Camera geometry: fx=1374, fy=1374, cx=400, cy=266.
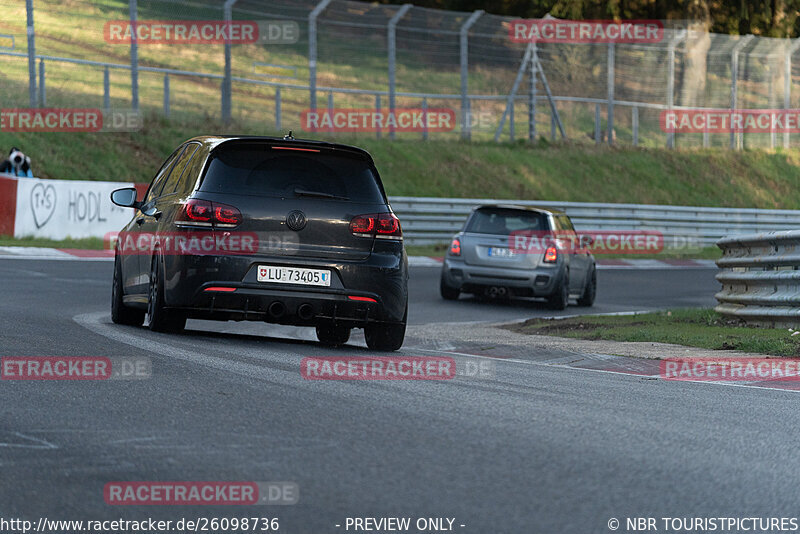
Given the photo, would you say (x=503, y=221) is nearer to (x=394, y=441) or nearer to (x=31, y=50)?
(x=31, y=50)

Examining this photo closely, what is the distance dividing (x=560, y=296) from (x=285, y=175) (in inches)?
354

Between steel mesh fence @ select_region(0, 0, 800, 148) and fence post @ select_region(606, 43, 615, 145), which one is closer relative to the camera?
steel mesh fence @ select_region(0, 0, 800, 148)

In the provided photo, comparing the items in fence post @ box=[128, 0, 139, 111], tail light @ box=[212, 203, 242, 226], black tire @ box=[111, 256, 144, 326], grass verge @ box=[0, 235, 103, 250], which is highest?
fence post @ box=[128, 0, 139, 111]

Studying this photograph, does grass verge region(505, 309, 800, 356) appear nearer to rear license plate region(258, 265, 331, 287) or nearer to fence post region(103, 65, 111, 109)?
rear license plate region(258, 265, 331, 287)

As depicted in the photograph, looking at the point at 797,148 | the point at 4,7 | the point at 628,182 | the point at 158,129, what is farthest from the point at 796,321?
the point at 797,148

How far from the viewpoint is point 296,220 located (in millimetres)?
10078

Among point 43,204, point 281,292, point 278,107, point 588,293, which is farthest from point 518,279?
point 278,107

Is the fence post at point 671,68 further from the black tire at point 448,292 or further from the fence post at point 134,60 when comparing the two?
the black tire at point 448,292

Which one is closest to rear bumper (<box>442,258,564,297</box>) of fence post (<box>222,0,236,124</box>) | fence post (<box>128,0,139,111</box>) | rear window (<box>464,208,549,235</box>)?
rear window (<box>464,208,549,235</box>)

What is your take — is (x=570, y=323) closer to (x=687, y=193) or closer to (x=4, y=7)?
(x=4, y=7)

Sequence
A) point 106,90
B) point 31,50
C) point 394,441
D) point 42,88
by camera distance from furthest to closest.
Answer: point 106,90 → point 42,88 → point 31,50 → point 394,441

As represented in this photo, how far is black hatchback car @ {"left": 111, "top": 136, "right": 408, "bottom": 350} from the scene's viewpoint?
9.97 meters

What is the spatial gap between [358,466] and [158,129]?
27.7 m

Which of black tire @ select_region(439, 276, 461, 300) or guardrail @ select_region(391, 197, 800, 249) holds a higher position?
black tire @ select_region(439, 276, 461, 300)
